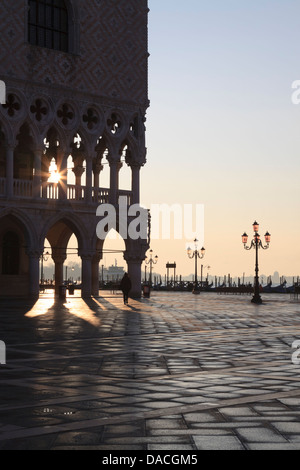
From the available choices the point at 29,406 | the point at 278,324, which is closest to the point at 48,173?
the point at 278,324

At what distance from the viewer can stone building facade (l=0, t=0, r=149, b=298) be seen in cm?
3111

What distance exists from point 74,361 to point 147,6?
2912cm

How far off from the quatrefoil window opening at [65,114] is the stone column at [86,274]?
5.91 meters

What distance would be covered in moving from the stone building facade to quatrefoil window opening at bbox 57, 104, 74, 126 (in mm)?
44

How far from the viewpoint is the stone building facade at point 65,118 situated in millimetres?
31109

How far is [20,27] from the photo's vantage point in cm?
3122

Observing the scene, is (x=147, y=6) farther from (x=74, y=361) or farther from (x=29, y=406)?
(x=29, y=406)

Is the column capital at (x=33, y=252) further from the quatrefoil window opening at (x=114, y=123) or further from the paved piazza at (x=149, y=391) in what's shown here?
the paved piazza at (x=149, y=391)

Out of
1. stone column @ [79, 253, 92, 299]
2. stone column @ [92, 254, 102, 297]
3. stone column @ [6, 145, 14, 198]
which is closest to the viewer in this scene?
stone column @ [6, 145, 14, 198]

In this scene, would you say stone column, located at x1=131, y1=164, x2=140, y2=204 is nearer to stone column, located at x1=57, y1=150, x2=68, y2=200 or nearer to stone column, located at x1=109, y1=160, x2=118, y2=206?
stone column, located at x1=109, y1=160, x2=118, y2=206

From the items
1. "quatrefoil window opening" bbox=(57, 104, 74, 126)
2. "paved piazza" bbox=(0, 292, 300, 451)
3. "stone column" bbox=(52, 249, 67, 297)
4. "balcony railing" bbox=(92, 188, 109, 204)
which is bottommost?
"paved piazza" bbox=(0, 292, 300, 451)

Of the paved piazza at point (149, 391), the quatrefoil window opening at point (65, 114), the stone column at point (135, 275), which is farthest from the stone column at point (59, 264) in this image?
the paved piazza at point (149, 391)

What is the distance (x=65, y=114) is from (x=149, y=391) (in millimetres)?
26570

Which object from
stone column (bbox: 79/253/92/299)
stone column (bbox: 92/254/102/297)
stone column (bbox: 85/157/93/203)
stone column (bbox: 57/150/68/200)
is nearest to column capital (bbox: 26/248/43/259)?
stone column (bbox: 79/253/92/299)
